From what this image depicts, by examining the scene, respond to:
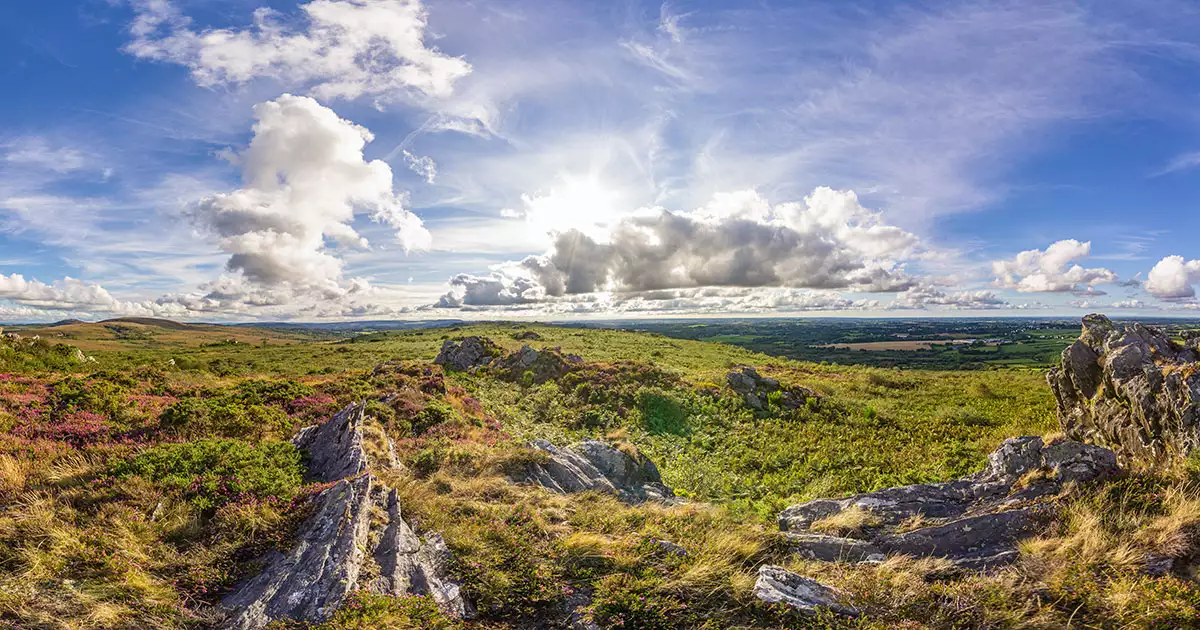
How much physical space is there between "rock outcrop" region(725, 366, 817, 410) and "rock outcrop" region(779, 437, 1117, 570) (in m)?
19.1

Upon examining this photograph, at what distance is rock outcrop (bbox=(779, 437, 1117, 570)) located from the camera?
9.16 m

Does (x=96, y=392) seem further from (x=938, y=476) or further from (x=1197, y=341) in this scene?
(x=1197, y=341)

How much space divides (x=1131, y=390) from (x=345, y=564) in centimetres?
1939

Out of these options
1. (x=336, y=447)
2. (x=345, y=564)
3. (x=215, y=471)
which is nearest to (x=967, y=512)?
(x=345, y=564)

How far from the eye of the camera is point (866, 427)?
27391 millimetres

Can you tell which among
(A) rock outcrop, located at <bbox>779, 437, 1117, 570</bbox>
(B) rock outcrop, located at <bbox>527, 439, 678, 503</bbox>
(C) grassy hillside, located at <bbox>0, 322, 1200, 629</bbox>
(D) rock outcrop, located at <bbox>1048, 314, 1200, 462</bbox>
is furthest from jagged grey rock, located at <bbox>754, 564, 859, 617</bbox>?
(D) rock outcrop, located at <bbox>1048, 314, 1200, 462</bbox>

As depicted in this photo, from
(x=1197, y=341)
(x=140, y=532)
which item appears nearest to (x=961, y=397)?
(x=1197, y=341)

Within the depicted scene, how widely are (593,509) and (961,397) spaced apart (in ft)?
138

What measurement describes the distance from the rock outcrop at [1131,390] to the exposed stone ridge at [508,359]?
2821 centimetres

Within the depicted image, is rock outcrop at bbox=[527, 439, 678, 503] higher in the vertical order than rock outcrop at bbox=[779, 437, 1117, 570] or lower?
lower

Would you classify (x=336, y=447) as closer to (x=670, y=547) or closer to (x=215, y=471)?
(x=215, y=471)

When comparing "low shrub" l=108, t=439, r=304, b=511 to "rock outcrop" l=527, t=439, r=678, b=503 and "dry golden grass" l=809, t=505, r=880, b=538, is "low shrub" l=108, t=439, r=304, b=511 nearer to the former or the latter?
"rock outcrop" l=527, t=439, r=678, b=503

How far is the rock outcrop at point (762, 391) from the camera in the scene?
102 ft

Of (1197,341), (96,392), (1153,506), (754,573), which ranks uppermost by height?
(1197,341)
